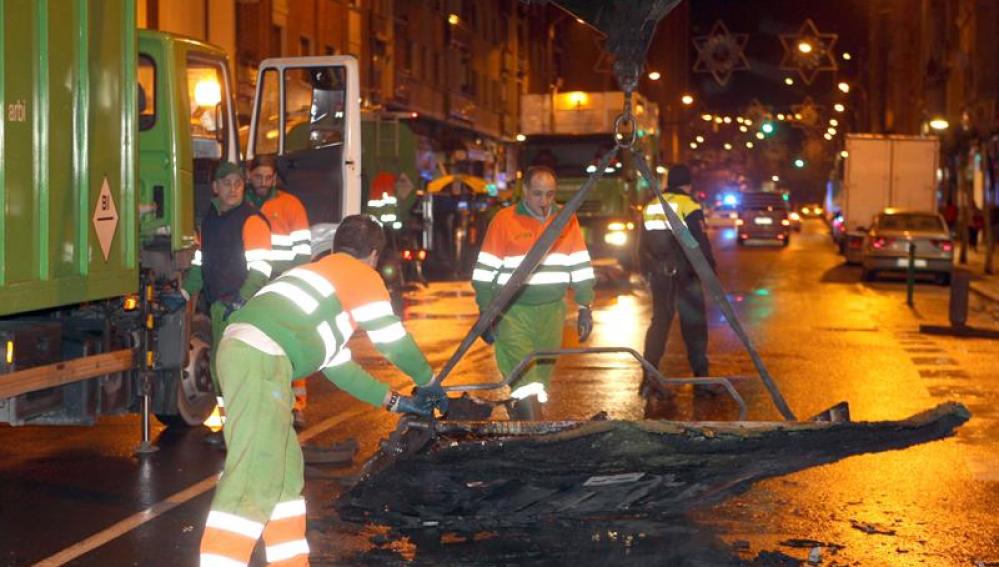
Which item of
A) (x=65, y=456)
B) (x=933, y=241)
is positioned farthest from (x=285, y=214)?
(x=933, y=241)

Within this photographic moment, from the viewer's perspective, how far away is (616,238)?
1169 inches

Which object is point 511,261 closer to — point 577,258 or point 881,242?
point 577,258

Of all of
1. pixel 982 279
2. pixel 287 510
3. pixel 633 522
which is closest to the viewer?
pixel 287 510

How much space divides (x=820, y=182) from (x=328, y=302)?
4188 inches

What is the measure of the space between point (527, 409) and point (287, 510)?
3.17 metres

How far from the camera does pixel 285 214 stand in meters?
10.9

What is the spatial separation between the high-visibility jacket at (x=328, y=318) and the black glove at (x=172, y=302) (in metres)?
3.64

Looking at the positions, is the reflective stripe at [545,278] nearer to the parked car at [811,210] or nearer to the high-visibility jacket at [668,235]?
the high-visibility jacket at [668,235]

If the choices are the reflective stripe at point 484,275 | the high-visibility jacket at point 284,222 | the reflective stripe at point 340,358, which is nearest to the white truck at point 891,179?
the high-visibility jacket at point 284,222

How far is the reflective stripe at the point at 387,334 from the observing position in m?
6.04

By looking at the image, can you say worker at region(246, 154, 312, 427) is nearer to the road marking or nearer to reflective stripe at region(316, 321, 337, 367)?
the road marking

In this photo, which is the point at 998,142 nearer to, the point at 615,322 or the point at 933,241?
the point at 933,241

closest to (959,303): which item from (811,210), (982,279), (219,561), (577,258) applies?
(577,258)

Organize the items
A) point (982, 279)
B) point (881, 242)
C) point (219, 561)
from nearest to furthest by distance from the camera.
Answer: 1. point (219, 561)
2. point (881, 242)
3. point (982, 279)
